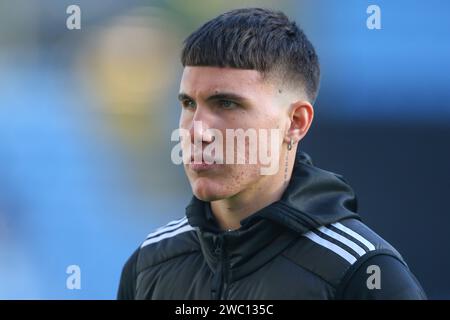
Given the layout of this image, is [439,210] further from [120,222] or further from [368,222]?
[120,222]

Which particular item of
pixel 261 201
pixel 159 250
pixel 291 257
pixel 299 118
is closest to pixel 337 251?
pixel 291 257

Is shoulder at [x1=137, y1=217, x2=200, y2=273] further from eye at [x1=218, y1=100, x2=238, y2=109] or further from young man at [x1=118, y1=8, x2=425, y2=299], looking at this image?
eye at [x1=218, y1=100, x2=238, y2=109]

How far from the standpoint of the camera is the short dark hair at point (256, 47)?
1517 millimetres

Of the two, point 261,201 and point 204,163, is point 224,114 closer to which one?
point 204,163

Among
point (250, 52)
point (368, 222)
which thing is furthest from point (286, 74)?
point (368, 222)

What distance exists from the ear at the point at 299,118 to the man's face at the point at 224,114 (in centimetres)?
7

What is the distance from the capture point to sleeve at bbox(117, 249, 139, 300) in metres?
1.68

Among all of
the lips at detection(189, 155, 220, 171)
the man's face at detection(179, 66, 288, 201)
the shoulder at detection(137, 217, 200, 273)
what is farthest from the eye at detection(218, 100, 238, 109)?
the shoulder at detection(137, 217, 200, 273)

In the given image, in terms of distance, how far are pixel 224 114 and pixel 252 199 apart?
203mm

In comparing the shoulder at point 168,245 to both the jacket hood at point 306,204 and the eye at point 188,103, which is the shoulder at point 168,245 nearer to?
the jacket hood at point 306,204

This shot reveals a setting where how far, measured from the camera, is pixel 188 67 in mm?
1554

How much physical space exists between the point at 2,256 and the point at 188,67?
164 centimetres

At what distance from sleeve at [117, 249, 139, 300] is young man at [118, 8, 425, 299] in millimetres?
58

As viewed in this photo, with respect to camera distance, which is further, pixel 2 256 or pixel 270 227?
pixel 2 256
